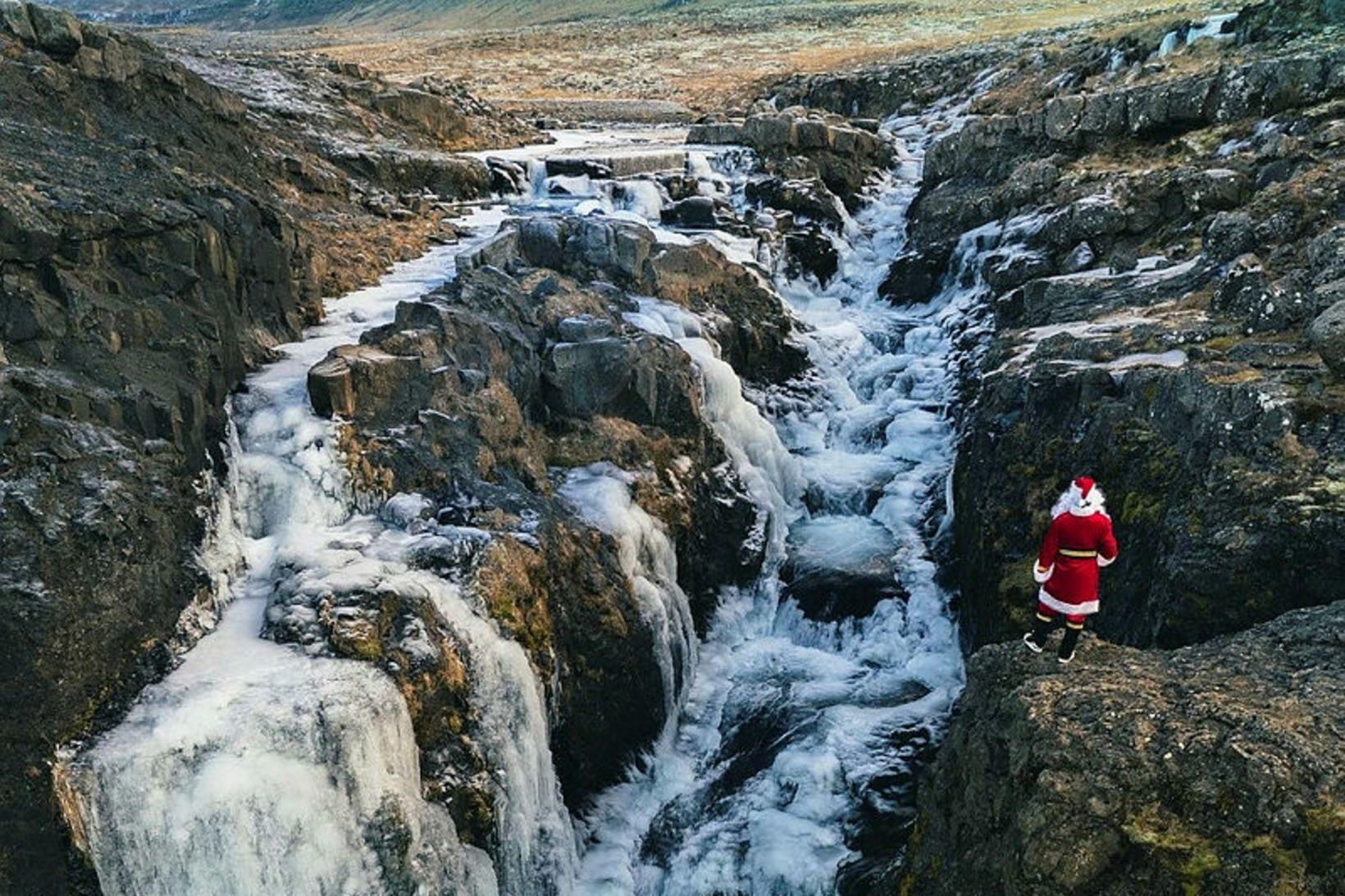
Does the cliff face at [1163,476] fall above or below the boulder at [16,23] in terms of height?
below

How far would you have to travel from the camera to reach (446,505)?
1263cm

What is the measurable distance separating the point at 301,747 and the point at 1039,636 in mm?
6779

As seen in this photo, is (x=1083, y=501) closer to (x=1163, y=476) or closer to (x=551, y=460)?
(x=1163, y=476)

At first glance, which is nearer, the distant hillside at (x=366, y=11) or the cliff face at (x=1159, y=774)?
the cliff face at (x=1159, y=774)

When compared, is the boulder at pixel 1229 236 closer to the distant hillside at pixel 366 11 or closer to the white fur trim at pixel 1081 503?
the white fur trim at pixel 1081 503

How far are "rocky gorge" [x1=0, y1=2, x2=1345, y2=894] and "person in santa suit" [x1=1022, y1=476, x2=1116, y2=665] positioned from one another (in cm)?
53

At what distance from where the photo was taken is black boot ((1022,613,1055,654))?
8344 mm

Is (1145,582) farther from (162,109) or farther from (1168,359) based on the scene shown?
(162,109)

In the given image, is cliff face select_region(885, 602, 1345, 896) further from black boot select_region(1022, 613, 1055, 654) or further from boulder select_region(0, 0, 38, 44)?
boulder select_region(0, 0, 38, 44)

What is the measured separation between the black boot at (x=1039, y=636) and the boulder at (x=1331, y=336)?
5.27 meters

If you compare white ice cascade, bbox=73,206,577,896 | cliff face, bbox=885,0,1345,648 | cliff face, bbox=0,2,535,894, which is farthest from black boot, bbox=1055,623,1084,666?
cliff face, bbox=0,2,535,894

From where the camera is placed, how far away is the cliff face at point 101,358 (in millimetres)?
8789

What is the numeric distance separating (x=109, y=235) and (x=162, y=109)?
299 inches

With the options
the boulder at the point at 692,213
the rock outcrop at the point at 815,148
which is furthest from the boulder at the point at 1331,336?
the rock outcrop at the point at 815,148
